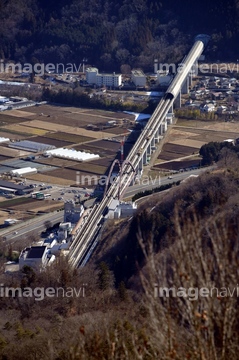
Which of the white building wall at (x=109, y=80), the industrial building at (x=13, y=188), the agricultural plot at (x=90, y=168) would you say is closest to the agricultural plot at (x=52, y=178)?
the agricultural plot at (x=90, y=168)

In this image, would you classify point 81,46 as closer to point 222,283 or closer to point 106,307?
point 106,307

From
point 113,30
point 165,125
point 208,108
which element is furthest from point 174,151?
point 113,30

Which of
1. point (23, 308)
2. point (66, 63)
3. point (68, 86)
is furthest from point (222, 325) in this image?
point (66, 63)

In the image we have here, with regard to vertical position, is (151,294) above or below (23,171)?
above

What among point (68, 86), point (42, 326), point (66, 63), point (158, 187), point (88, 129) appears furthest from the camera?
point (66, 63)

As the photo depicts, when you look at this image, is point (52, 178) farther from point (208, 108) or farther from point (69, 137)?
point (208, 108)

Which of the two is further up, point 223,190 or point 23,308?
point 223,190
